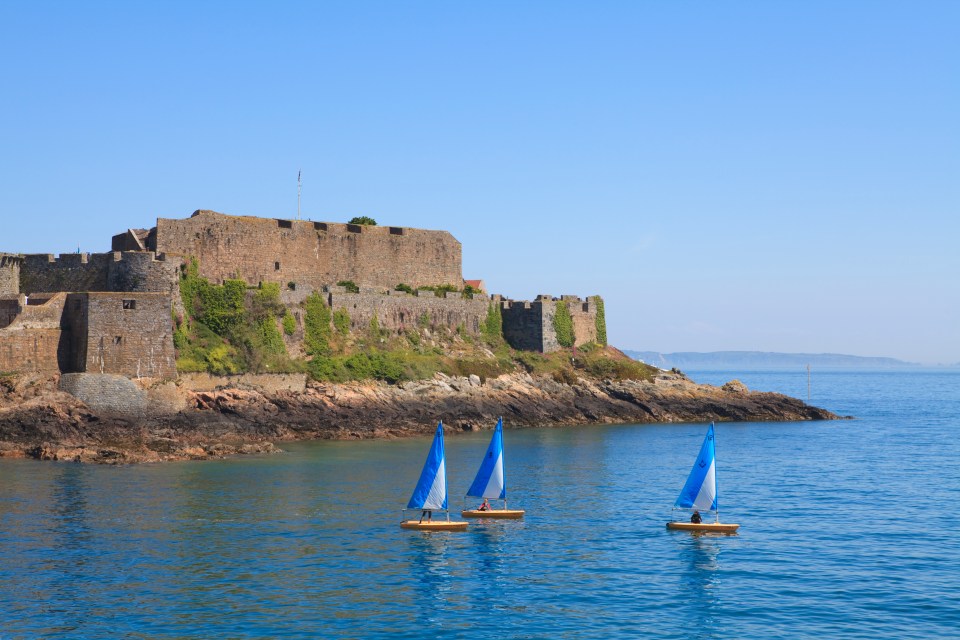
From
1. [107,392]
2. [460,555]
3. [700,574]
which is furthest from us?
[107,392]

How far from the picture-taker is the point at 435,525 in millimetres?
36344

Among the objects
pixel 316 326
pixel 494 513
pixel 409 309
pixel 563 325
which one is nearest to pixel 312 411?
pixel 316 326

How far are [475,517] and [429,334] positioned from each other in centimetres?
4042

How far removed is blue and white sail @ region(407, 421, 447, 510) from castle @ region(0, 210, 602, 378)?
24926 millimetres

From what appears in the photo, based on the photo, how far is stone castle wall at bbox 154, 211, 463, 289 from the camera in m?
67.4

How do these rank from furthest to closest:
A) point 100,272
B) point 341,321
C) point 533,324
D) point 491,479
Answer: point 533,324 < point 341,321 < point 100,272 < point 491,479

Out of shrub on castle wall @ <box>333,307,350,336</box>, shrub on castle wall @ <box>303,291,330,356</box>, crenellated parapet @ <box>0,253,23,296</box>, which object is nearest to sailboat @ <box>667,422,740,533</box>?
shrub on castle wall @ <box>303,291,330,356</box>

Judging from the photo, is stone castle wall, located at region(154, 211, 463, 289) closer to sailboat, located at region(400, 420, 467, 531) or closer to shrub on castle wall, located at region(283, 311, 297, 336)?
shrub on castle wall, located at region(283, 311, 297, 336)

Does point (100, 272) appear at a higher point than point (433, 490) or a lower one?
higher

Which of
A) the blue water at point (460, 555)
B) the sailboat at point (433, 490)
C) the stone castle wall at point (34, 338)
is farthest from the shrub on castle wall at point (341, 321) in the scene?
the sailboat at point (433, 490)

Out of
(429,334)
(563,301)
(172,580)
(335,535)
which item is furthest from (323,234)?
(172,580)

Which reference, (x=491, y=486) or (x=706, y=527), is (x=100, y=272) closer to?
(x=491, y=486)

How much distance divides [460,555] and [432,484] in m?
4.14

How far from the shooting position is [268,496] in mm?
41469
